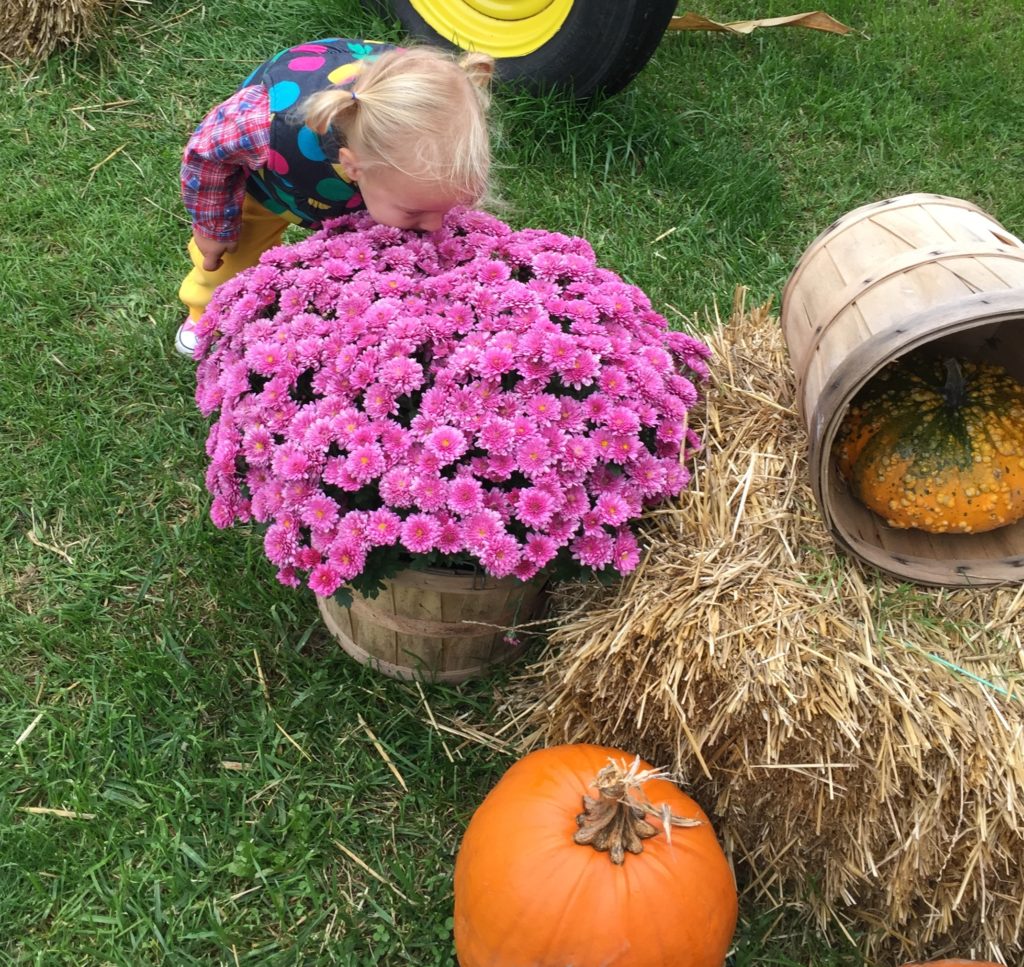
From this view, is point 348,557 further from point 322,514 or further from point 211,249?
point 211,249

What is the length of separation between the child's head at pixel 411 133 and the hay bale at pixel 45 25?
8.15 ft

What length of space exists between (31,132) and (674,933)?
383cm

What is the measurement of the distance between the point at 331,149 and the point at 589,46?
5.12ft

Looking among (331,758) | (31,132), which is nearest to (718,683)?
(331,758)

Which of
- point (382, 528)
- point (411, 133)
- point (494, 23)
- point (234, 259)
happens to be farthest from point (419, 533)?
point (494, 23)

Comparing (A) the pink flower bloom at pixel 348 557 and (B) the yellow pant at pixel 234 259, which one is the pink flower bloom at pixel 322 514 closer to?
(A) the pink flower bloom at pixel 348 557

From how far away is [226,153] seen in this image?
8.07 ft

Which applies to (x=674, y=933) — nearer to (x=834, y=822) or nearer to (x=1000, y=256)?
(x=834, y=822)

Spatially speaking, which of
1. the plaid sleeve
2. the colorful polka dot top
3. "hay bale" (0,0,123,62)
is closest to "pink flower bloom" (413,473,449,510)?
the colorful polka dot top

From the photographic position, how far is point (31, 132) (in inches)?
150

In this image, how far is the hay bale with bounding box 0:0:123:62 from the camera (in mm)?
3941

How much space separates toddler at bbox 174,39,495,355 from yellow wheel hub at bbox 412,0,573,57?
1.15 m

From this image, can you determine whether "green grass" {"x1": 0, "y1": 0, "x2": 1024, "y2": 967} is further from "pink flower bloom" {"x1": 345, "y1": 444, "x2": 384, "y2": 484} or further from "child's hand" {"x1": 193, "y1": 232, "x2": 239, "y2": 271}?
"pink flower bloom" {"x1": 345, "y1": 444, "x2": 384, "y2": 484}

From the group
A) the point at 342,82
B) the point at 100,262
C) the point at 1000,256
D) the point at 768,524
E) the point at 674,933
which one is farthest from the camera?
the point at 100,262
